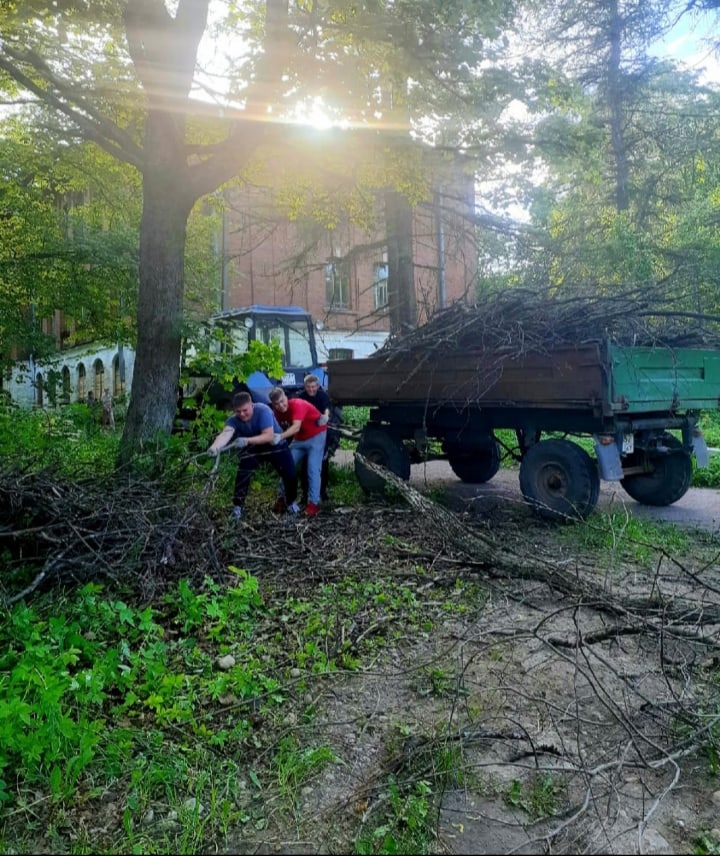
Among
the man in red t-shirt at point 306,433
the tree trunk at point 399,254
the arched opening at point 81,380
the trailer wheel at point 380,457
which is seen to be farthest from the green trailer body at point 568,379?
the arched opening at point 81,380

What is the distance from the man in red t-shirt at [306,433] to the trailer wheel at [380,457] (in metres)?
1.07

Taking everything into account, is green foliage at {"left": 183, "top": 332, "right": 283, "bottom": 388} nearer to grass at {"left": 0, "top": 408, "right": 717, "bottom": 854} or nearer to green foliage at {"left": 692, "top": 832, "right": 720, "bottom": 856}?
grass at {"left": 0, "top": 408, "right": 717, "bottom": 854}

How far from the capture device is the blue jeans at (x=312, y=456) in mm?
7645

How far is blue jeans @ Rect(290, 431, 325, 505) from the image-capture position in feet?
25.1

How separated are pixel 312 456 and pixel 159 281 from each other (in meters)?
2.96

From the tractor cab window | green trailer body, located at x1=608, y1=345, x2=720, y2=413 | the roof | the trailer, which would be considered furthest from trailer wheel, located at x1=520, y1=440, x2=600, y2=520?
the roof

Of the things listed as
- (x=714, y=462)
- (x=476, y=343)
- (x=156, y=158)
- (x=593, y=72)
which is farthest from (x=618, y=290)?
(x=593, y=72)

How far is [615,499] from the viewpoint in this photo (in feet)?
27.8

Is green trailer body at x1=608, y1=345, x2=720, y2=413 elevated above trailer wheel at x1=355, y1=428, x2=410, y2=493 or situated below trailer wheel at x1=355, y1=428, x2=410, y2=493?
above

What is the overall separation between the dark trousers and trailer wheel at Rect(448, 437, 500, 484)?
104 inches

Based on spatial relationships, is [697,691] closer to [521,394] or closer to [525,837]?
[525,837]

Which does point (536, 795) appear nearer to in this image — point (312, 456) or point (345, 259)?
point (312, 456)

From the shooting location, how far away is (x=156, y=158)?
8289 mm

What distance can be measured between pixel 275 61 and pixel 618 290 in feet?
17.2
